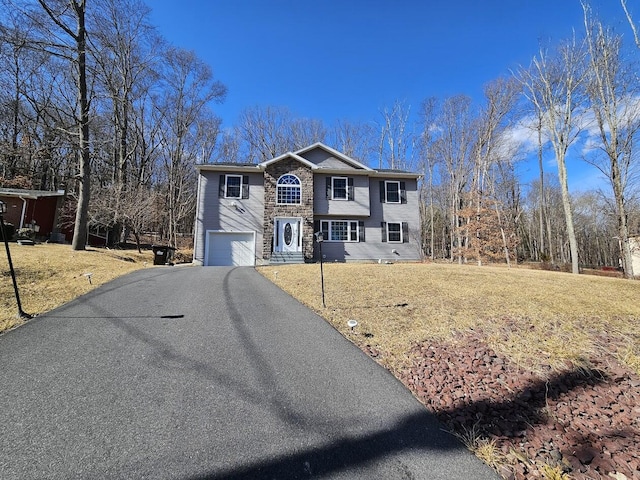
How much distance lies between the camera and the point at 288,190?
1582cm

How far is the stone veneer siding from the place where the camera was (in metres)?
15.4

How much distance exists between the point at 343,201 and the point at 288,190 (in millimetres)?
3267

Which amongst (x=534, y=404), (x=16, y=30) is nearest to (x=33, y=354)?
(x=534, y=404)

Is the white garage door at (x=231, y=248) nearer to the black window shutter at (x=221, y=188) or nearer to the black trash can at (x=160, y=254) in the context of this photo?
the black trash can at (x=160, y=254)

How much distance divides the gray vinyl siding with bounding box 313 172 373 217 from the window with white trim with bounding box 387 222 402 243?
1746 millimetres

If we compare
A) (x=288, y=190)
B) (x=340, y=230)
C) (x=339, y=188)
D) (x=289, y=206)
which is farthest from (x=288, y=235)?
(x=339, y=188)

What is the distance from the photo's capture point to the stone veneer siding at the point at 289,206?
50.6 feet

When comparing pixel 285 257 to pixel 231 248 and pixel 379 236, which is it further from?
pixel 379 236

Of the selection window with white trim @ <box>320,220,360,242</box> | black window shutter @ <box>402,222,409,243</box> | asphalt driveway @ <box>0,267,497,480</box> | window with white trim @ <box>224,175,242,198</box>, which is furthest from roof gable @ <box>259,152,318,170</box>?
asphalt driveway @ <box>0,267,497,480</box>

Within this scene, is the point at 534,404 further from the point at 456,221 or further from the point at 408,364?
the point at 456,221

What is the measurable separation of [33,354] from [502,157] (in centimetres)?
2738

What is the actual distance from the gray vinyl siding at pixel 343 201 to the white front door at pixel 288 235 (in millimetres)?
1471

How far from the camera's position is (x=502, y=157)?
73.4 ft

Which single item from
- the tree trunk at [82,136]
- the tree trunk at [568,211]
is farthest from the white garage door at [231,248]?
the tree trunk at [568,211]
